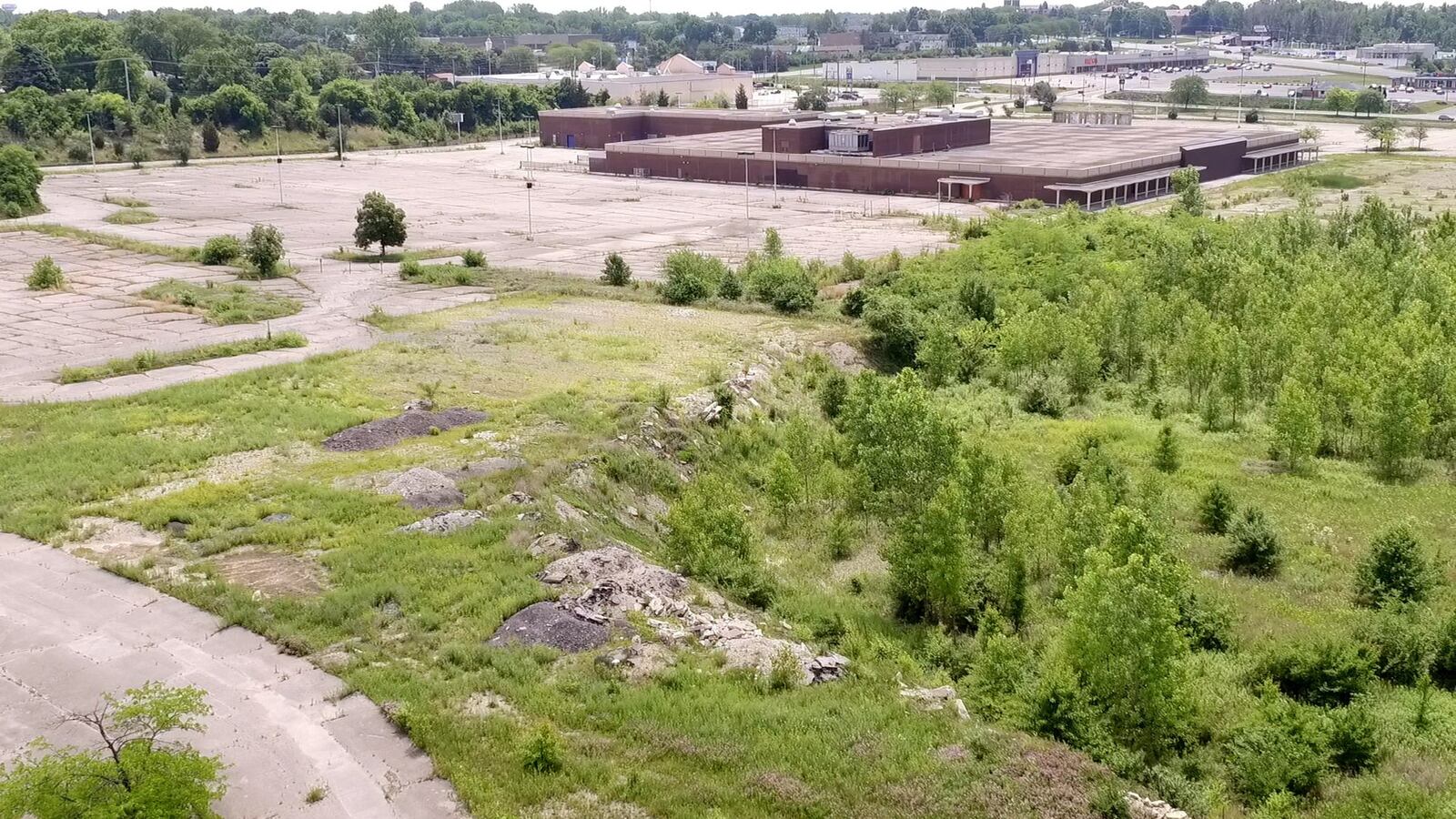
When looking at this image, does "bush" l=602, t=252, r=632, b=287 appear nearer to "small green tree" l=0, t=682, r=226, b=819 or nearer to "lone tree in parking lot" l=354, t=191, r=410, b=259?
"lone tree in parking lot" l=354, t=191, r=410, b=259

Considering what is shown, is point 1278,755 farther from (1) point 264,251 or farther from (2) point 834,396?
(1) point 264,251

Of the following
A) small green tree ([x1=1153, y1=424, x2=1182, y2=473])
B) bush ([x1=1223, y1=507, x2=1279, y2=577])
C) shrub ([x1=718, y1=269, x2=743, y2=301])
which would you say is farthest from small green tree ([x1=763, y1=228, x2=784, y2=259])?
bush ([x1=1223, y1=507, x2=1279, y2=577])

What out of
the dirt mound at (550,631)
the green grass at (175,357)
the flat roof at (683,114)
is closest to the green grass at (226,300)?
the green grass at (175,357)

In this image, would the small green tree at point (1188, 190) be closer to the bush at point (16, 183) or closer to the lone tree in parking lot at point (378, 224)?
the lone tree in parking lot at point (378, 224)

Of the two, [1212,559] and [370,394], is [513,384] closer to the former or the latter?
[370,394]

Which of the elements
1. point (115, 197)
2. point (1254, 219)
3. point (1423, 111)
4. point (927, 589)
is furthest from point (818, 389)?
point (1423, 111)

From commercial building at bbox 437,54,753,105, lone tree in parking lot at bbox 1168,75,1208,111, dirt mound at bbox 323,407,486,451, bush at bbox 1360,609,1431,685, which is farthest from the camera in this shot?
commercial building at bbox 437,54,753,105
